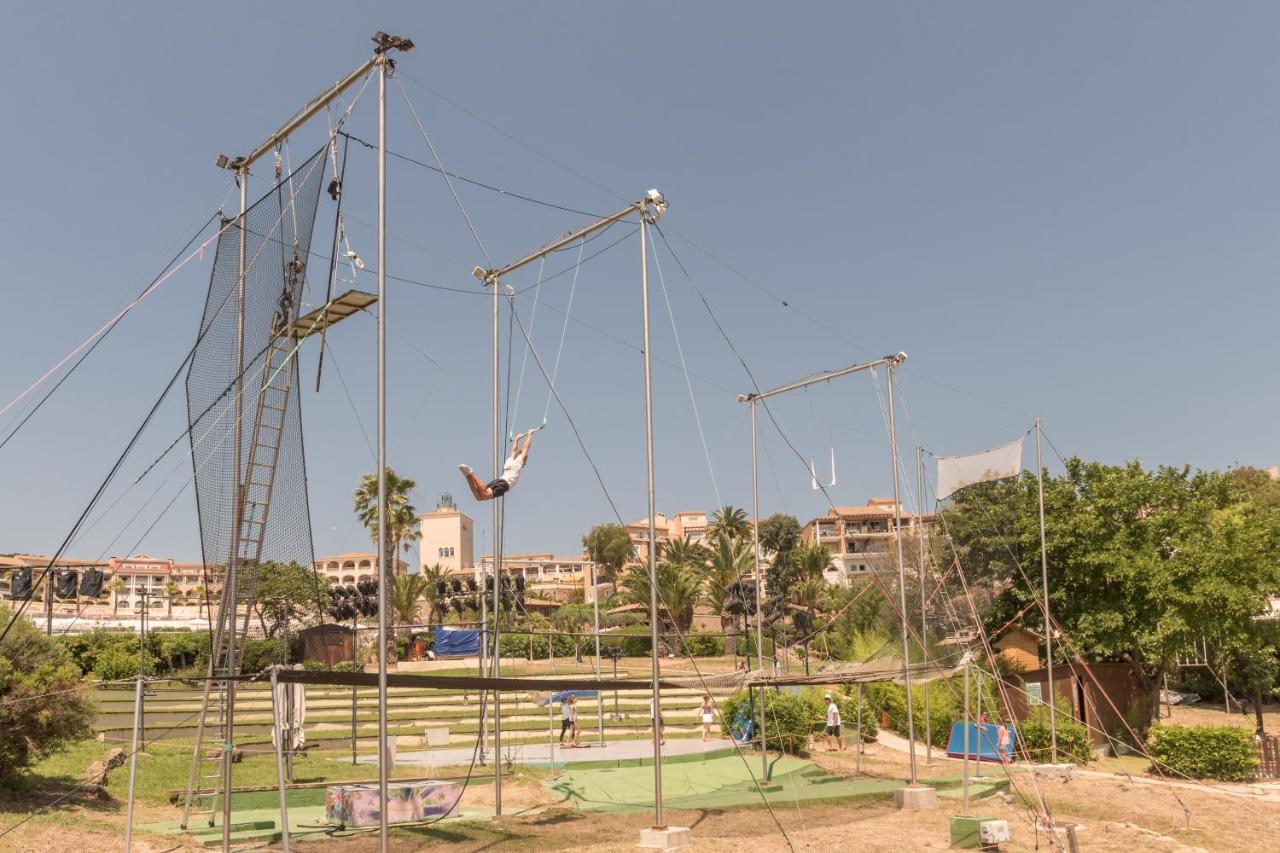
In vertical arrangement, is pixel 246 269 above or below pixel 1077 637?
above

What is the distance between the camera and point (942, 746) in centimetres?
2922

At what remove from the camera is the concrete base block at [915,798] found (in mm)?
18516

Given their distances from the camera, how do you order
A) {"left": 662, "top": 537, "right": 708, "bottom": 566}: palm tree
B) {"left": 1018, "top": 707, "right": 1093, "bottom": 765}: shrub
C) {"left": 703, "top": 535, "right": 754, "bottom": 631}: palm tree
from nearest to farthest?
1. {"left": 1018, "top": 707, "right": 1093, "bottom": 765}: shrub
2. {"left": 703, "top": 535, "right": 754, "bottom": 631}: palm tree
3. {"left": 662, "top": 537, "right": 708, "bottom": 566}: palm tree

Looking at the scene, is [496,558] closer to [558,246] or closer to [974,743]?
[558,246]

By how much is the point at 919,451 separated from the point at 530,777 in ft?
34.1

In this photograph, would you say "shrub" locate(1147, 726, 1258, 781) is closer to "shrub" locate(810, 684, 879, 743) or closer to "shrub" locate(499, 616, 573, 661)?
"shrub" locate(810, 684, 879, 743)

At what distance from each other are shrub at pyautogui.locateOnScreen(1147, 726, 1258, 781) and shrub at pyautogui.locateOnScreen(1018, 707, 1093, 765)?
220cm

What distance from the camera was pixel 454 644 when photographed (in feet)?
163

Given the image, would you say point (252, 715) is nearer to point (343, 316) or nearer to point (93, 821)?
point (93, 821)

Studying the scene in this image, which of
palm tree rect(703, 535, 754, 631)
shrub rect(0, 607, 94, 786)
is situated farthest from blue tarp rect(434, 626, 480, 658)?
shrub rect(0, 607, 94, 786)

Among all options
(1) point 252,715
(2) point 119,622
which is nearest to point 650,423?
(1) point 252,715

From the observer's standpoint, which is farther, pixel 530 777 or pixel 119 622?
pixel 119 622

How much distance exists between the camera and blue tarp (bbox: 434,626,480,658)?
4894cm

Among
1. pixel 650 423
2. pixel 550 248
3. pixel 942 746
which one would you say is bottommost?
pixel 942 746
